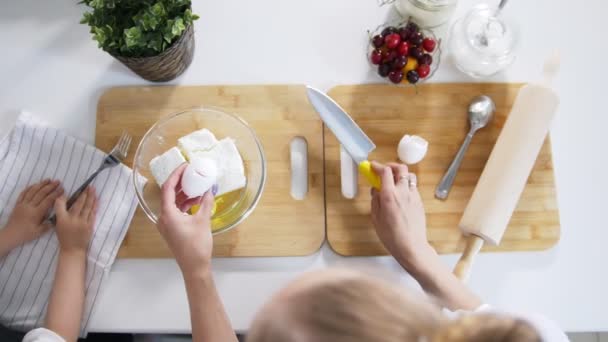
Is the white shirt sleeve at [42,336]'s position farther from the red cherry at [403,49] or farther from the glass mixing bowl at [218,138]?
the red cherry at [403,49]

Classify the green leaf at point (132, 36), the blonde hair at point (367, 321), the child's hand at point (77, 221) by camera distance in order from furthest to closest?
the child's hand at point (77, 221)
the green leaf at point (132, 36)
the blonde hair at point (367, 321)

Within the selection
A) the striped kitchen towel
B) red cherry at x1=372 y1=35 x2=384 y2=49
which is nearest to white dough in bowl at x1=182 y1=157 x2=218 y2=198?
the striped kitchen towel

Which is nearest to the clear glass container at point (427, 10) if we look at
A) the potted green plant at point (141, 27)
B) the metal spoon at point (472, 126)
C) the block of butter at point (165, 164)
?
the metal spoon at point (472, 126)


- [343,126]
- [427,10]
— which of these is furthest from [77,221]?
[427,10]

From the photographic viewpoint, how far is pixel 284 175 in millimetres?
829

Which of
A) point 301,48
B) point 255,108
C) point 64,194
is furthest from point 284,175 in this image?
point 64,194

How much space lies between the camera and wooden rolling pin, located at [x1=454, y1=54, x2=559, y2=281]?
30.6 inches

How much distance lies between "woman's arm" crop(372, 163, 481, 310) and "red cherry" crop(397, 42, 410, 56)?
0.65 feet

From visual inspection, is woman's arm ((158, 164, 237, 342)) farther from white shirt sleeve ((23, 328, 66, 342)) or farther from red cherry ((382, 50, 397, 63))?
red cherry ((382, 50, 397, 63))

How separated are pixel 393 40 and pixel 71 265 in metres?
0.67

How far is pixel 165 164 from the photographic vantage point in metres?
0.79

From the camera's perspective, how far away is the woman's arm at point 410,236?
753mm

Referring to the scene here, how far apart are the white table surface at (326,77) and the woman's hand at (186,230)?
7 centimetres

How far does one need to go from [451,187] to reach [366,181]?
15cm
